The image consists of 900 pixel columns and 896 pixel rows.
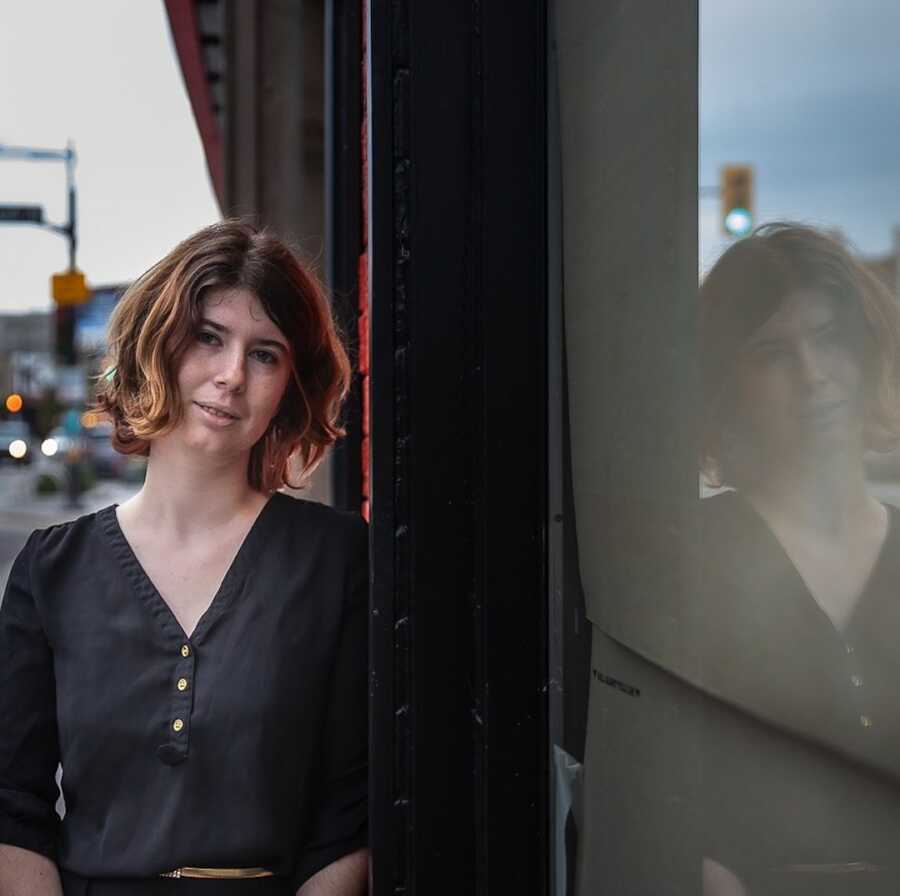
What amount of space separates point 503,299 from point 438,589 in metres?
0.33

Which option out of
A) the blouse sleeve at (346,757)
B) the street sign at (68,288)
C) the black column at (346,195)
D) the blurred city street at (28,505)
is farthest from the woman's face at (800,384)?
the street sign at (68,288)

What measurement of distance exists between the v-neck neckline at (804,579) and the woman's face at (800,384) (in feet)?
0.18

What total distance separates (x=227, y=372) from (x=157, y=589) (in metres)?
0.30

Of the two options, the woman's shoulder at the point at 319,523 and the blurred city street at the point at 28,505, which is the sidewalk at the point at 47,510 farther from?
the woman's shoulder at the point at 319,523

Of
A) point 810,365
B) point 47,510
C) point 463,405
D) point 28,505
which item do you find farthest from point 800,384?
point 28,505

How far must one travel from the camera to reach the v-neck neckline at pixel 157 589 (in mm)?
1423

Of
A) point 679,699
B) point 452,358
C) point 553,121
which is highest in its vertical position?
point 553,121

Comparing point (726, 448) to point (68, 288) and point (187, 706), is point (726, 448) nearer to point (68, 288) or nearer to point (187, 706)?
point (187, 706)

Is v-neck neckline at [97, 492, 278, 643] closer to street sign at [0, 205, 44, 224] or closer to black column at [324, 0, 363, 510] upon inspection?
black column at [324, 0, 363, 510]

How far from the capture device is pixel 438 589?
47.7 inches

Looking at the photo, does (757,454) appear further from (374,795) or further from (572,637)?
(374,795)

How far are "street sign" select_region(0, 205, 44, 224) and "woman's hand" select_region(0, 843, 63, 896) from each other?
9774 millimetres

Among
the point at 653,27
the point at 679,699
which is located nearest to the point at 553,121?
the point at 653,27

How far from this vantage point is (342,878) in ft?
4.74
